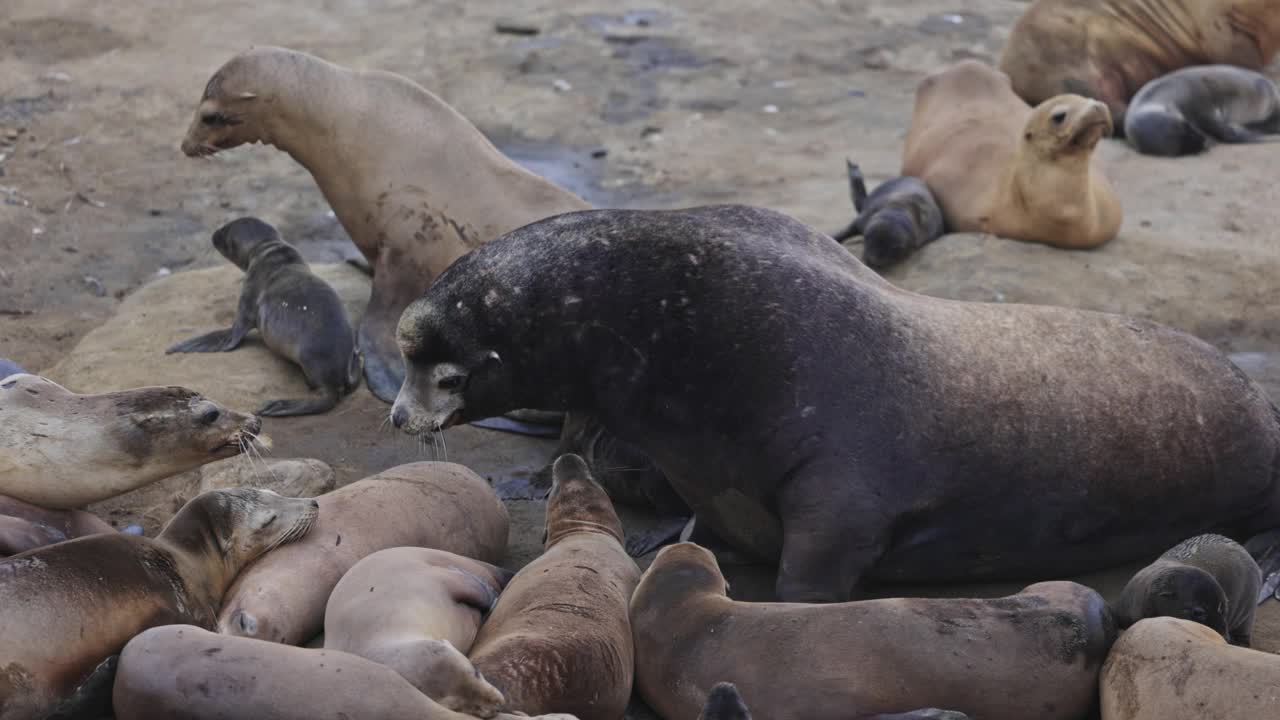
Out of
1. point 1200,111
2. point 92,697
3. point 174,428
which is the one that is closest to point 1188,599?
point 92,697

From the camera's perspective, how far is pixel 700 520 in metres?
5.16

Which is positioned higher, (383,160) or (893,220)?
(383,160)

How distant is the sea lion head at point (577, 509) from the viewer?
192 inches

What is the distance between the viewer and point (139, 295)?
24.9 ft

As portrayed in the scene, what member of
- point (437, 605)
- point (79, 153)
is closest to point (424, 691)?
point (437, 605)

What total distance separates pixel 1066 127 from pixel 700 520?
3.79 m

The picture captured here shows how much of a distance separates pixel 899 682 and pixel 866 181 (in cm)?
600

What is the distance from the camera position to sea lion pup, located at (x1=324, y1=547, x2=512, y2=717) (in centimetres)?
354

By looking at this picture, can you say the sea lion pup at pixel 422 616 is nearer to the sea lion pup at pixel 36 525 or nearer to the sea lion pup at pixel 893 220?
the sea lion pup at pixel 36 525

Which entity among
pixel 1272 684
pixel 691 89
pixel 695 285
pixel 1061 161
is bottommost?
pixel 691 89

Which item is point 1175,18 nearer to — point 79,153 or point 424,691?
point 79,153

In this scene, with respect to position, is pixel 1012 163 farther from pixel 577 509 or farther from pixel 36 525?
pixel 36 525

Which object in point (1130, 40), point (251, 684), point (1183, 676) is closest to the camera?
point (251, 684)

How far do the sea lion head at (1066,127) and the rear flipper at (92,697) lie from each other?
5.63 meters
